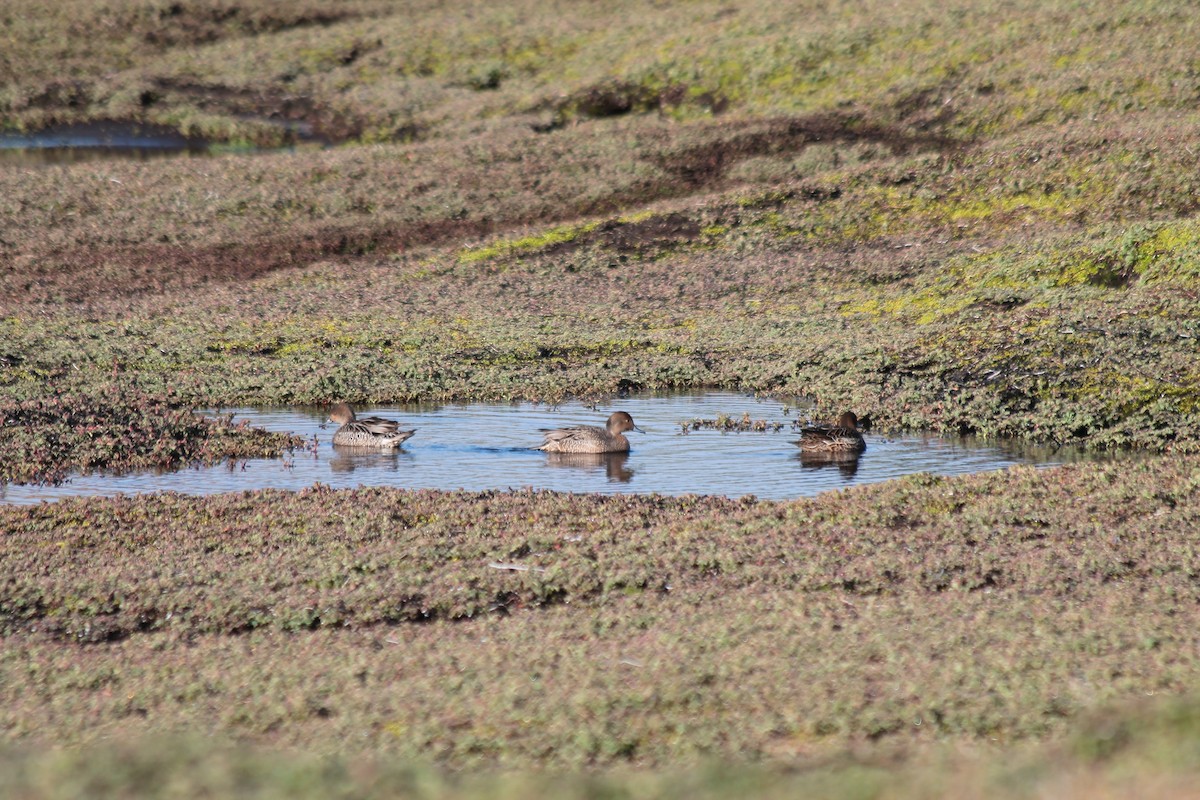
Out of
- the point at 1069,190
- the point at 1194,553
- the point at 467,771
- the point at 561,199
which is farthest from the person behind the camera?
the point at 561,199

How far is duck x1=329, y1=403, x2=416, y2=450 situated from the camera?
1599 centimetres

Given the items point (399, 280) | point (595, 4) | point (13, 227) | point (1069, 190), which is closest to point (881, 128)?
point (1069, 190)

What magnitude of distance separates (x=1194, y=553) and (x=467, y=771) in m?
5.92

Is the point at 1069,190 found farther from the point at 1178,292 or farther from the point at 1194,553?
the point at 1194,553

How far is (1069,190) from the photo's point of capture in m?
28.8

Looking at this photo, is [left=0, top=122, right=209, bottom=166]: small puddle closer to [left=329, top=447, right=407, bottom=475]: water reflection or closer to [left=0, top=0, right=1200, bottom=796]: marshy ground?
[left=0, top=0, right=1200, bottom=796]: marshy ground

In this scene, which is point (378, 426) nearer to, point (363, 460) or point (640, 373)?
point (363, 460)

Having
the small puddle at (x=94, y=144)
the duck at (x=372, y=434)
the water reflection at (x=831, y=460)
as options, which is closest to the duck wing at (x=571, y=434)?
the duck at (x=372, y=434)

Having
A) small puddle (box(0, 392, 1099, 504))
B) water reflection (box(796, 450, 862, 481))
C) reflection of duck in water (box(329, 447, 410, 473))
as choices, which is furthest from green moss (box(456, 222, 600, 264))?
water reflection (box(796, 450, 862, 481))

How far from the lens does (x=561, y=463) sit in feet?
51.4

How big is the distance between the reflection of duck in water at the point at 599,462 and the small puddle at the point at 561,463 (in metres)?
0.02

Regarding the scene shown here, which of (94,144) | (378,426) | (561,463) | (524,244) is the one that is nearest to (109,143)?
(94,144)

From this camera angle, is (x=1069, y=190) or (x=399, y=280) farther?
(x=1069, y=190)

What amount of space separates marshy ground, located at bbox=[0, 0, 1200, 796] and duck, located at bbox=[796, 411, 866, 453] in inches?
67.0
